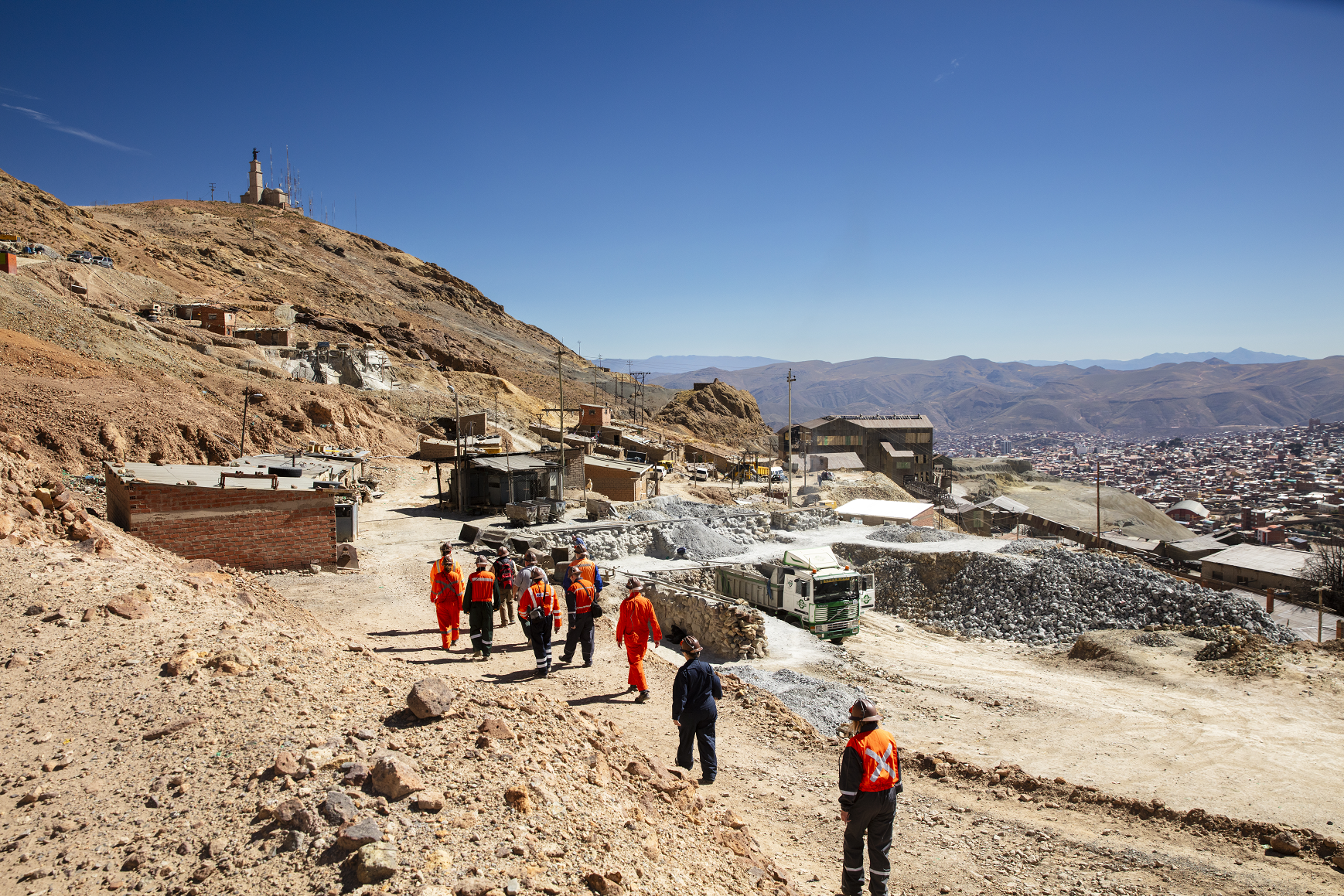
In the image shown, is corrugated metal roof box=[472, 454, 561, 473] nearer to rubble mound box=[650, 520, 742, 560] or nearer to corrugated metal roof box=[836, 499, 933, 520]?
rubble mound box=[650, 520, 742, 560]

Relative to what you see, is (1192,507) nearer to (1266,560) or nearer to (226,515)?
(1266,560)

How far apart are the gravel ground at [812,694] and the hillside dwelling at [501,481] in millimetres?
13742

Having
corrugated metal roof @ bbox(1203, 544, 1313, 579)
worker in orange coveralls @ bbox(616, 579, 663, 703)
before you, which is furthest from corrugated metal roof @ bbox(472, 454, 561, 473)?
corrugated metal roof @ bbox(1203, 544, 1313, 579)

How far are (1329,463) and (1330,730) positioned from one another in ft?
329

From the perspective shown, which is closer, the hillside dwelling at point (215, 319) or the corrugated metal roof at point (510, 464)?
the corrugated metal roof at point (510, 464)

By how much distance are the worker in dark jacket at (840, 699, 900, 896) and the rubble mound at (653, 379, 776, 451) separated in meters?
59.5

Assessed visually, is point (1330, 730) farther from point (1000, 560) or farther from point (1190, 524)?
point (1190, 524)

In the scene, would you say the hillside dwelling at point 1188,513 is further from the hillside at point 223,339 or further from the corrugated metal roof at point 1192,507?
the hillside at point 223,339

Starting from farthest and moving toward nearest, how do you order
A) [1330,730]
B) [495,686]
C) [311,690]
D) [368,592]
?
1. [368,592]
2. [1330,730]
3. [495,686]
4. [311,690]

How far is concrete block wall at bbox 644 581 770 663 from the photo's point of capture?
14.0m

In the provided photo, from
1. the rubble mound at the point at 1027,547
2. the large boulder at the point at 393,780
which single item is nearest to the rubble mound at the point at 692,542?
the rubble mound at the point at 1027,547

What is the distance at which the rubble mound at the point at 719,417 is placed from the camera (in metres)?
67.2

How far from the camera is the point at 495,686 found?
7.39 meters

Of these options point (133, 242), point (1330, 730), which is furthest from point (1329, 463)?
point (133, 242)
